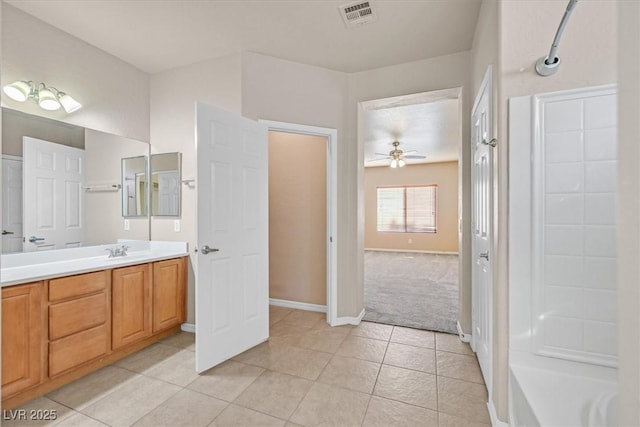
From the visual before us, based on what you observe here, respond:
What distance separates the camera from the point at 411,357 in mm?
2422

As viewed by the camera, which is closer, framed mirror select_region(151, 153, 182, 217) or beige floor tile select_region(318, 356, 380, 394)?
beige floor tile select_region(318, 356, 380, 394)

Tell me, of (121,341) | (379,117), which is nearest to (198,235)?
(121,341)

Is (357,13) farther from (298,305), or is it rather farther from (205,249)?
(298,305)

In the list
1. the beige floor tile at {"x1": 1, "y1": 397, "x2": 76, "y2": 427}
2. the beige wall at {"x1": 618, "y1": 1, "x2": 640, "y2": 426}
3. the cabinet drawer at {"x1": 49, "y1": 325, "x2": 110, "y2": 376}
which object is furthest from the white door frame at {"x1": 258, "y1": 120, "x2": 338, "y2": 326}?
the beige wall at {"x1": 618, "y1": 1, "x2": 640, "y2": 426}

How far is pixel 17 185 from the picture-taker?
210 centimetres

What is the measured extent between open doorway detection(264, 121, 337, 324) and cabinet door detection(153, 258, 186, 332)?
119cm

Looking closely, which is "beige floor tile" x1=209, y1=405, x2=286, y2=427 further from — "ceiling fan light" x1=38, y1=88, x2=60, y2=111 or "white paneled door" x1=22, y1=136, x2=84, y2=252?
"ceiling fan light" x1=38, y1=88, x2=60, y2=111

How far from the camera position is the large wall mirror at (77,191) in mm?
2070

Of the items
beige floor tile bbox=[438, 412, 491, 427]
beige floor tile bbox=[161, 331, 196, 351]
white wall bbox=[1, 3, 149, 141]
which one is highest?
white wall bbox=[1, 3, 149, 141]

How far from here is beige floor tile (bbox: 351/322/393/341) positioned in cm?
284

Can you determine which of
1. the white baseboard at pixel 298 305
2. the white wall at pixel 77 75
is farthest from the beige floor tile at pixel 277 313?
the white wall at pixel 77 75

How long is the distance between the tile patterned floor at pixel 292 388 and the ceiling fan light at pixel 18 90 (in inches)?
84.1

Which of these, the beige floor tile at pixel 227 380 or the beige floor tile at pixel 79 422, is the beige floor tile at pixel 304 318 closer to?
the beige floor tile at pixel 227 380

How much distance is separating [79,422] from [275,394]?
1.13 m
